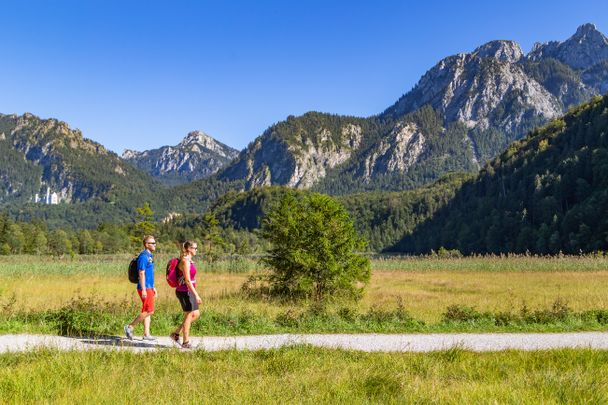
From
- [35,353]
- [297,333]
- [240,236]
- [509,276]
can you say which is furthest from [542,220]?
[240,236]

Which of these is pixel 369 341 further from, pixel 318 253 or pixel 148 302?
pixel 318 253

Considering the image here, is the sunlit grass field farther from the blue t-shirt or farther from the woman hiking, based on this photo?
the blue t-shirt

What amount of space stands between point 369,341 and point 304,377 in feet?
15.4

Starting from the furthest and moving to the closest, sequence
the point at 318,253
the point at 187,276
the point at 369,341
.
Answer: the point at 318,253
the point at 369,341
the point at 187,276

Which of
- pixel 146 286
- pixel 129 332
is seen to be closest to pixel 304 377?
pixel 129 332

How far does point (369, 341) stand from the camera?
10992mm

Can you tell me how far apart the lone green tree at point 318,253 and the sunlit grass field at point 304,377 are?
40.9ft

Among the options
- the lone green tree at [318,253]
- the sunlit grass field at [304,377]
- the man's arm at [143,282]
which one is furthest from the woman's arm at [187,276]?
the lone green tree at [318,253]

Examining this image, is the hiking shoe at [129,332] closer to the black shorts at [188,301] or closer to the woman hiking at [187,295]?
the woman hiking at [187,295]

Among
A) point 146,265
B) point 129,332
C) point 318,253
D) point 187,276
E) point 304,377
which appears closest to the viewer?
point 304,377

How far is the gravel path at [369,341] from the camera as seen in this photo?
9761 mm

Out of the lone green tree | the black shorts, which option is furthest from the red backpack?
the lone green tree

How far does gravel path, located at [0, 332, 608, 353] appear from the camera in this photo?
32.0 feet

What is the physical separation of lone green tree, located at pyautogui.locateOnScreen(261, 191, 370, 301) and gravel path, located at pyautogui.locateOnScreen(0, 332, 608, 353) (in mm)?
9228
